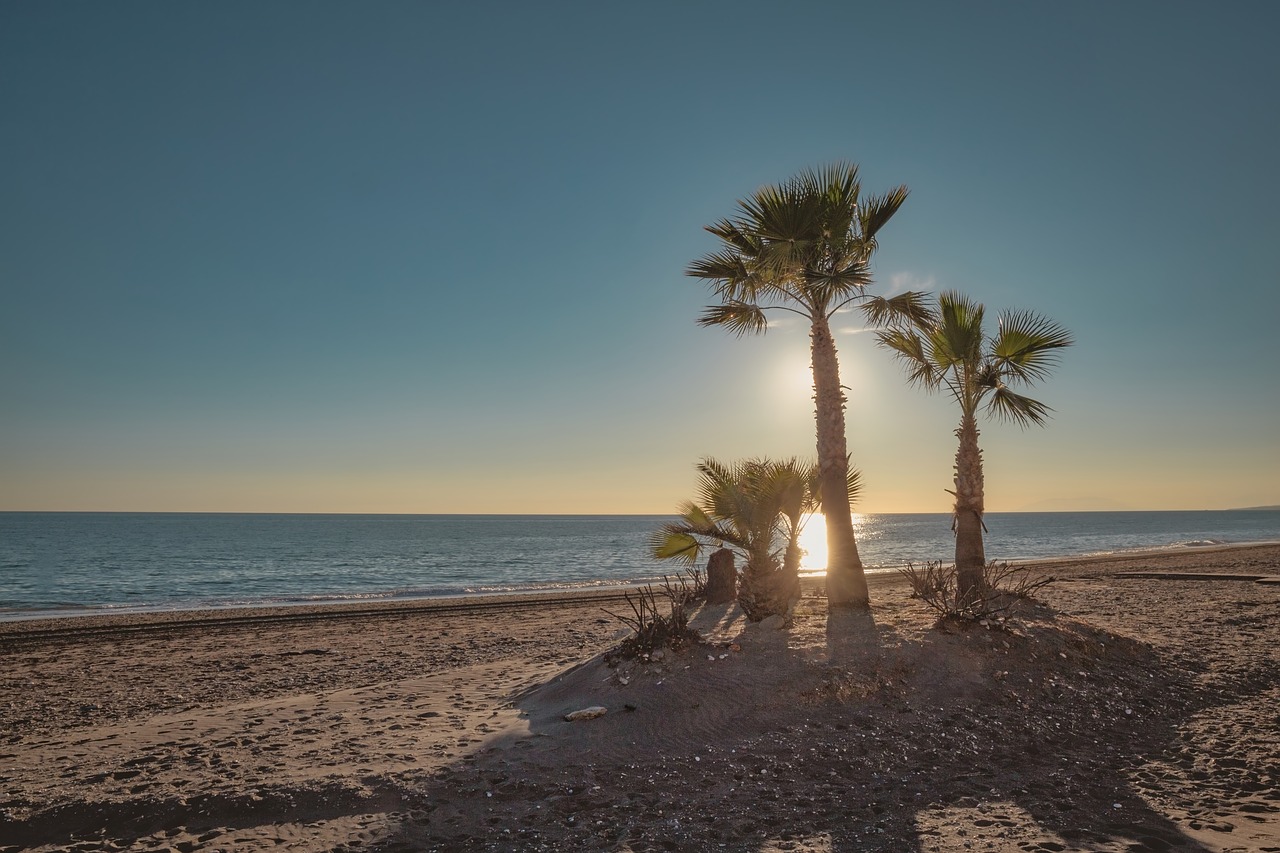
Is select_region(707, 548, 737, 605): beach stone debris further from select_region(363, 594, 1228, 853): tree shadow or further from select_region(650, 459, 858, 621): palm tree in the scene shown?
select_region(363, 594, 1228, 853): tree shadow

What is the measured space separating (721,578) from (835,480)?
3681 millimetres

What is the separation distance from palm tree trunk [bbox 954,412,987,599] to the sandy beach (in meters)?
1.06

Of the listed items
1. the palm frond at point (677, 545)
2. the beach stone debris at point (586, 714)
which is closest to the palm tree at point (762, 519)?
the palm frond at point (677, 545)

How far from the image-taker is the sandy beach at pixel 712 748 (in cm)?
563

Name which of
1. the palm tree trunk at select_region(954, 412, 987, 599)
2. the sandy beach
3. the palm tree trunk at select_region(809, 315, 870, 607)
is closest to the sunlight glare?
the palm tree trunk at select_region(809, 315, 870, 607)

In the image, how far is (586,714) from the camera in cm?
807

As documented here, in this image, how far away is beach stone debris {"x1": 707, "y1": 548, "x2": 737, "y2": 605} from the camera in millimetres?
13766

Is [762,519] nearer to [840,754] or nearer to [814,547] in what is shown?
[840,754]

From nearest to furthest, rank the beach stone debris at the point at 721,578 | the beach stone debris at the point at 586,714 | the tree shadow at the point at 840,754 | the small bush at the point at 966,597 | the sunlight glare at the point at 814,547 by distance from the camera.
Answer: the tree shadow at the point at 840,754
the beach stone debris at the point at 586,714
the small bush at the point at 966,597
the beach stone debris at the point at 721,578
the sunlight glare at the point at 814,547

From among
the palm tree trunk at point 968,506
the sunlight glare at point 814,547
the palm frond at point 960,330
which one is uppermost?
the palm frond at point 960,330

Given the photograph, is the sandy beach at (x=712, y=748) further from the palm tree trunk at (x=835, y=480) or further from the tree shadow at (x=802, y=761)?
the palm tree trunk at (x=835, y=480)

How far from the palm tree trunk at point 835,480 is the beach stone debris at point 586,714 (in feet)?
14.6

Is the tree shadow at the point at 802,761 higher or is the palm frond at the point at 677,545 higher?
the palm frond at the point at 677,545

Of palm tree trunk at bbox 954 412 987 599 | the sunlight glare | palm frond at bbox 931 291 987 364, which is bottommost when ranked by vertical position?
the sunlight glare
